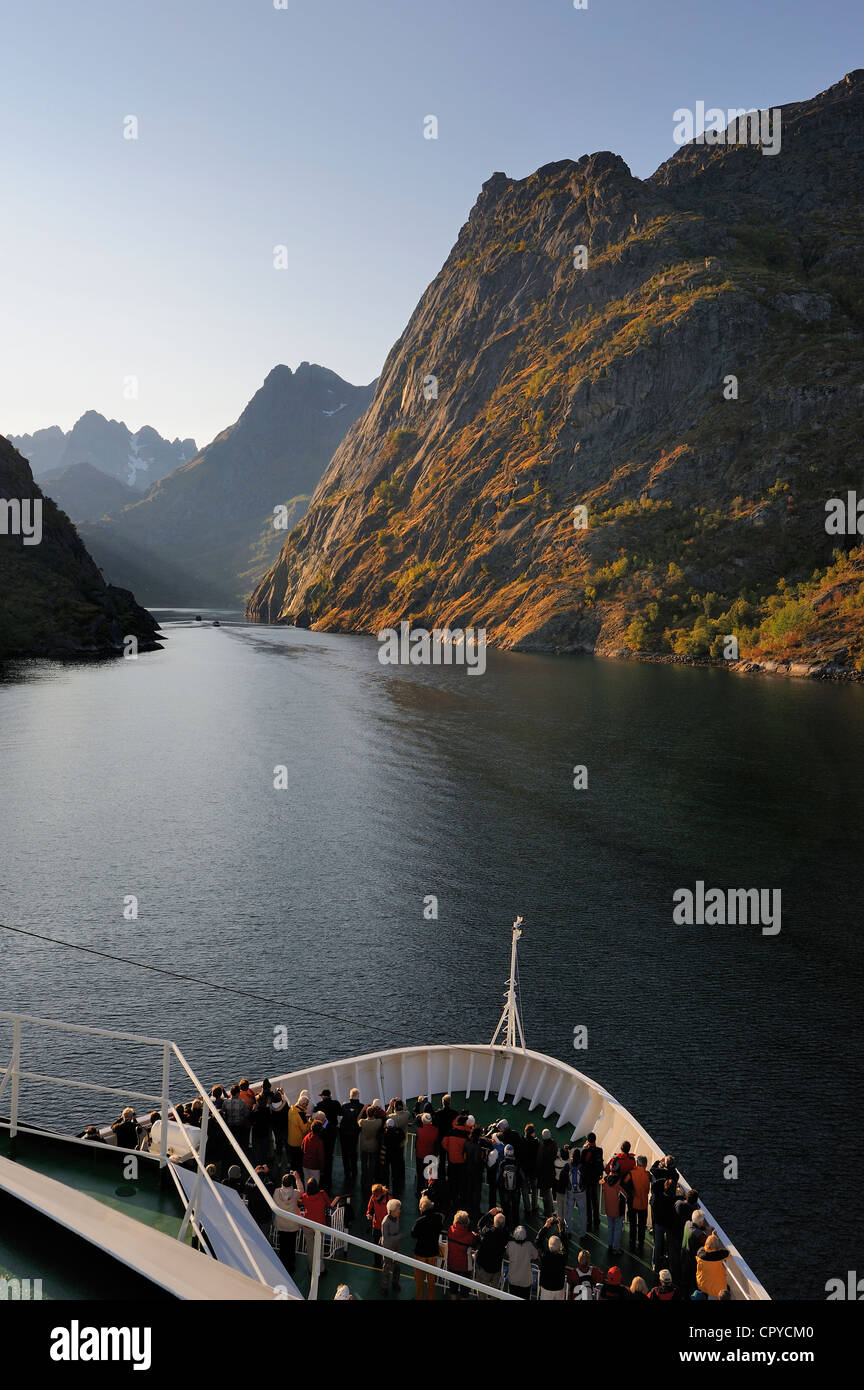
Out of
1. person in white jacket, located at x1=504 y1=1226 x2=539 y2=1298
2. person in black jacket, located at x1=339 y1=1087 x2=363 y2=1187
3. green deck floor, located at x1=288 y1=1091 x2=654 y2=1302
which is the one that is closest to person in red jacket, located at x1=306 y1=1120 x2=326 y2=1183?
person in black jacket, located at x1=339 y1=1087 x2=363 y2=1187

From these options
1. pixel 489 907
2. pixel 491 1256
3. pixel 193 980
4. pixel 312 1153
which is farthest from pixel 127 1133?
pixel 489 907

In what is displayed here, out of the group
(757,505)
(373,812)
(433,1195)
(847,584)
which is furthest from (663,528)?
(433,1195)

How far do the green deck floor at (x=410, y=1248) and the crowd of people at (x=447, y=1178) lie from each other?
104mm

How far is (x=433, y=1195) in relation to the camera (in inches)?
788

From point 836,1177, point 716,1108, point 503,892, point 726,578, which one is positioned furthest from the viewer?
point 726,578

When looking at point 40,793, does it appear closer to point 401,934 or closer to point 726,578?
point 401,934

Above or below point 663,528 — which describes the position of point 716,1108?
below

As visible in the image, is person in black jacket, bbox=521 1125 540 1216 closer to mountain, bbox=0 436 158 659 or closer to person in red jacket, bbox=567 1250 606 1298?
person in red jacket, bbox=567 1250 606 1298

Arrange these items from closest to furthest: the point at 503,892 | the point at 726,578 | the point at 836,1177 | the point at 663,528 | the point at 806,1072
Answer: the point at 836,1177
the point at 806,1072
the point at 503,892
the point at 726,578
the point at 663,528

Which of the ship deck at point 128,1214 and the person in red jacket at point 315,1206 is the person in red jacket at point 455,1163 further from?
the person in red jacket at point 315,1206

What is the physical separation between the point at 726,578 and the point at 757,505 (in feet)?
62.3

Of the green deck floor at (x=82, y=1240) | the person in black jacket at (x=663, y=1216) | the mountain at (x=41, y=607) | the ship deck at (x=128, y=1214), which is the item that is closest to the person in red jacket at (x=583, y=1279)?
the ship deck at (x=128, y=1214)

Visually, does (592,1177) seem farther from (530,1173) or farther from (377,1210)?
(377,1210)

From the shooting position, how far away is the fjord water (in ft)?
104
